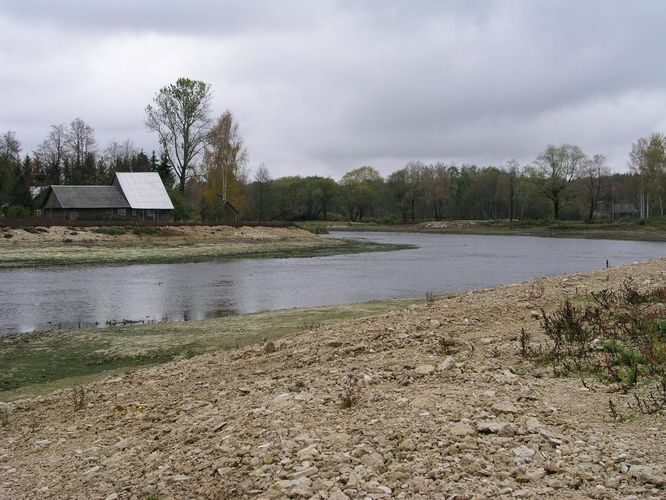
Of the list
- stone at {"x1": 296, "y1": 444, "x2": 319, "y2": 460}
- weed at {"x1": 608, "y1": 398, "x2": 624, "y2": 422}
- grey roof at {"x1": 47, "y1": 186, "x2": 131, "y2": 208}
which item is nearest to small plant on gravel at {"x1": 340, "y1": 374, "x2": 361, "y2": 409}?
stone at {"x1": 296, "y1": 444, "x2": 319, "y2": 460}

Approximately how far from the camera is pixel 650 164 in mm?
86250

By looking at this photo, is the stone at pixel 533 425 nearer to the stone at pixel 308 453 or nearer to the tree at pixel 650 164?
the stone at pixel 308 453

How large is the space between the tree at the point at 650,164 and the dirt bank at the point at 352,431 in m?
87.1

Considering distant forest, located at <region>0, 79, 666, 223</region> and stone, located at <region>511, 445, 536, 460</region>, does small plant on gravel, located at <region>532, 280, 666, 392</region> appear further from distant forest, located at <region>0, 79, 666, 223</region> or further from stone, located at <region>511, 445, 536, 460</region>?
distant forest, located at <region>0, 79, 666, 223</region>

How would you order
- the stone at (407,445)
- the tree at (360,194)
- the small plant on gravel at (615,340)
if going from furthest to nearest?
1. the tree at (360,194)
2. the small plant on gravel at (615,340)
3. the stone at (407,445)

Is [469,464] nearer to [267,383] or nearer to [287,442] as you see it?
[287,442]

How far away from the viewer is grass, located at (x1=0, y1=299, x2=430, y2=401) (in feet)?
38.6

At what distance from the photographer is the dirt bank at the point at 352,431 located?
488cm

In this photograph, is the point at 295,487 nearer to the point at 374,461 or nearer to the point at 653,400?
the point at 374,461

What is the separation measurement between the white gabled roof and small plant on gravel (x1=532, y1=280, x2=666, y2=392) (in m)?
58.9

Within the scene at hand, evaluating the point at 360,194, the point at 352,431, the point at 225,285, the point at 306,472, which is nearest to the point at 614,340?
the point at 352,431

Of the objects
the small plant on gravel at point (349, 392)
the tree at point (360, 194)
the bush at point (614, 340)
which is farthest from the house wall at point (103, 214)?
the tree at point (360, 194)

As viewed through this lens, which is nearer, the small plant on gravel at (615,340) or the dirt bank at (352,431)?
the dirt bank at (352,431)

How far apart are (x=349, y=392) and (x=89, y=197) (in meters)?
62.6
